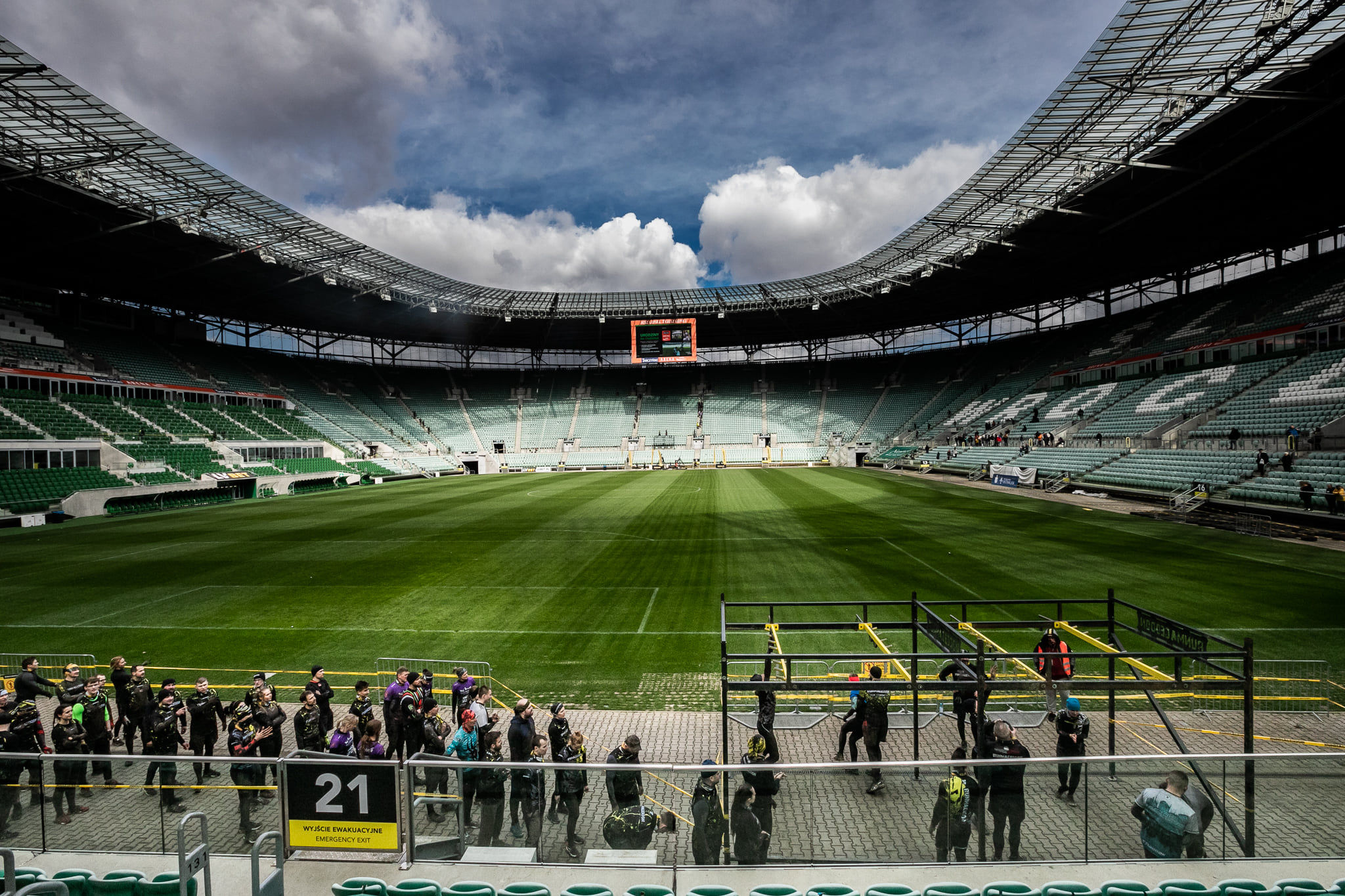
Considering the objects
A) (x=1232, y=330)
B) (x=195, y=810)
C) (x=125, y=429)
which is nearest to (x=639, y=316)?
(x=125, y=429)

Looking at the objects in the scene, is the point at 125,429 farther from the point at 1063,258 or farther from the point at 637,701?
the point at 1063,258

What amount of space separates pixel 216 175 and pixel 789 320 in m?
55.6

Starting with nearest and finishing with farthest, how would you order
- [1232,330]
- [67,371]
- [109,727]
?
[109,727], [1232,330], [67,371]

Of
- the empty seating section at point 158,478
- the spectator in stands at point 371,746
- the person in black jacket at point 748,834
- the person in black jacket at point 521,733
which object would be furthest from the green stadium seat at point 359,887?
the empty seating section at point 158,478

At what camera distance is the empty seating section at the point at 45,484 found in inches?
1176

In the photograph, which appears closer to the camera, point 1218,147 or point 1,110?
point 1,110

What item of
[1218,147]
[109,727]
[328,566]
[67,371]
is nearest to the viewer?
[109,727]

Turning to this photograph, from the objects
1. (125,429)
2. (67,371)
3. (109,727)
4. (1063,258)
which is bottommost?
(109,727)

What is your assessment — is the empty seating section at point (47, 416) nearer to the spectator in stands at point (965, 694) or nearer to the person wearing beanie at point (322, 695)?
the person wearing beanie at point (322, 695)

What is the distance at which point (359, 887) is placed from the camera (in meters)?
4.42

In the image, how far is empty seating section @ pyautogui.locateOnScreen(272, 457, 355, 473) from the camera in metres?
48.6

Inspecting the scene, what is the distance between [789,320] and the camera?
234 ft

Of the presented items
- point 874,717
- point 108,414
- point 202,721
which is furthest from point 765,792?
point 108,414

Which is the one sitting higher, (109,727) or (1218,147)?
(1218,147)
